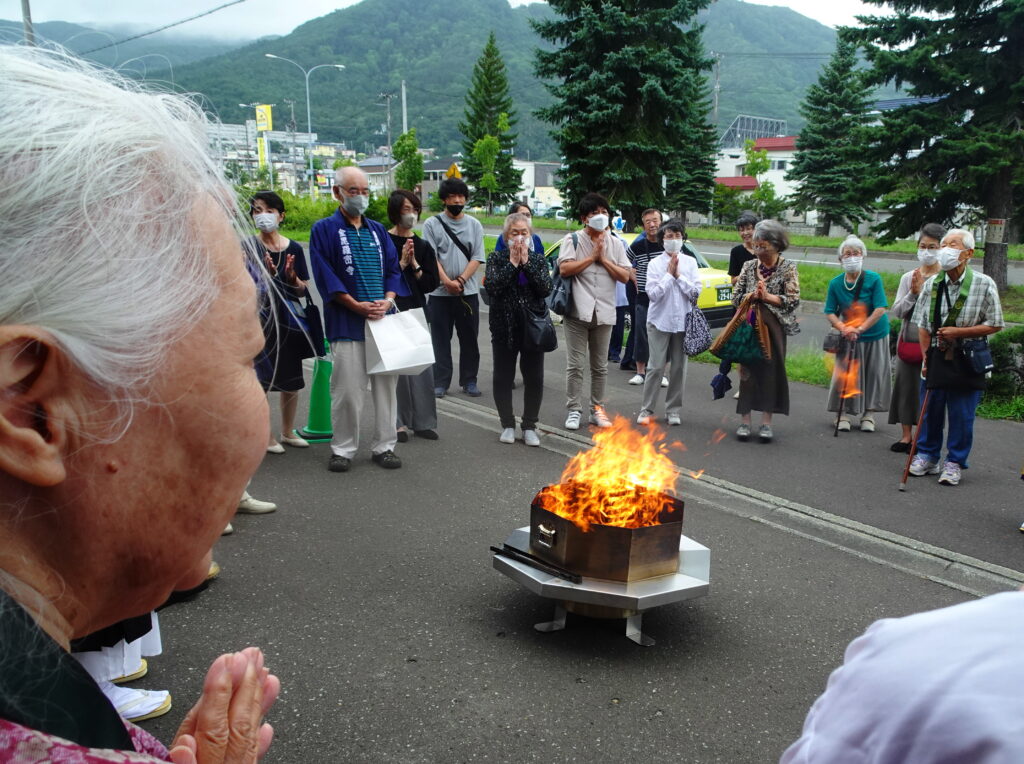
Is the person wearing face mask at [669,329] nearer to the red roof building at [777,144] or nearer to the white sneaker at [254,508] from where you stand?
the white sneaker at [254,508]

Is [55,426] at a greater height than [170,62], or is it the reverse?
[170,62]

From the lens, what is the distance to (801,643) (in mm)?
3887

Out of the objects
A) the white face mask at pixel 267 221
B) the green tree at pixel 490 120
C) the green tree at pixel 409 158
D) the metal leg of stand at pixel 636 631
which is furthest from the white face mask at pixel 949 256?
the green tree at pixel 490 120

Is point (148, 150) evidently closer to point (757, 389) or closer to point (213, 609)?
point (213, 609)

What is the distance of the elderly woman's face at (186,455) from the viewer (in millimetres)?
831

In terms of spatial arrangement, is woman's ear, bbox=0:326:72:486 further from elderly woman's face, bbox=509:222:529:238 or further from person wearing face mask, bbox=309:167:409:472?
elderly woman's face, bbox=509:222:529:238

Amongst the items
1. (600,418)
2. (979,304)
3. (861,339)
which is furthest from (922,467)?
(600,418)

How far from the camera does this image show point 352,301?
20.6ft

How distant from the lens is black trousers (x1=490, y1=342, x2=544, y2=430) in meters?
7.34

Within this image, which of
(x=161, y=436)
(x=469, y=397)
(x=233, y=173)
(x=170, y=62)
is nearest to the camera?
(x=161, y=436)

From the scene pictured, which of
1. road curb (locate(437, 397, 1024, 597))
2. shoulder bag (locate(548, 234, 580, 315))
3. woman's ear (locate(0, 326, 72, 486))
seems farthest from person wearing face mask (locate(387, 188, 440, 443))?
woman's ear (locate(0, 326, 72, 486))

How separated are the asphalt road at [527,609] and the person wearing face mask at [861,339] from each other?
113 cm

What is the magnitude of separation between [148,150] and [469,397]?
821cm

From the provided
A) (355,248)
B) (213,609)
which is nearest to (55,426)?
(213,609)
